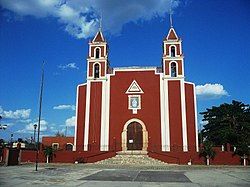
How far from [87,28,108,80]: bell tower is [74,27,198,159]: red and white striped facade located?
10cm

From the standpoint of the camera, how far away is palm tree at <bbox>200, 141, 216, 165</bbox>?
23.2m

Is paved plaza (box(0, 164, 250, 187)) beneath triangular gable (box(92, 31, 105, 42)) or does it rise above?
beneath

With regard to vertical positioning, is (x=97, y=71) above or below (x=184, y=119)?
above

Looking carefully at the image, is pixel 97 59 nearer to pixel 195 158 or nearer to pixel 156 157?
pixel 156 157

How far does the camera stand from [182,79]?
28.0 metres

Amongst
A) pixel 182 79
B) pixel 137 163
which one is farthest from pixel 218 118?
pixel 137 163

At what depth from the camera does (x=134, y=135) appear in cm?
2752

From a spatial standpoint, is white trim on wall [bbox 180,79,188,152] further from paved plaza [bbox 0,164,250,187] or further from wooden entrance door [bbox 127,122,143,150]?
paved plaza [bbox 0,164,250,187]

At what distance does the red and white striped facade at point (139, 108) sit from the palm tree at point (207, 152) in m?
2.51

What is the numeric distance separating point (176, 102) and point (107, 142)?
756 centimetres

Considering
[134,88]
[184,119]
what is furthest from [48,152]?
[184,119]

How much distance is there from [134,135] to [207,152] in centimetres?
719

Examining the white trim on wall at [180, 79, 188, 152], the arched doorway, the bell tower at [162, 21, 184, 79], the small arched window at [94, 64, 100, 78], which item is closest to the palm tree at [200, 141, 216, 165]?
the white trim on wall at [180, 79, 188, 152]

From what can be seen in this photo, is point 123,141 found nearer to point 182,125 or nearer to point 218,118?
point 182,125
